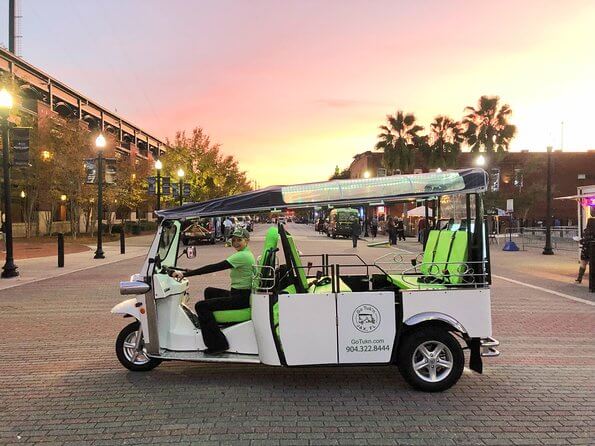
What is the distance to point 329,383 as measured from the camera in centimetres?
558

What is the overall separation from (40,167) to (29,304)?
26667mm

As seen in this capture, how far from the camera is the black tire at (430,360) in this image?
16.9ft

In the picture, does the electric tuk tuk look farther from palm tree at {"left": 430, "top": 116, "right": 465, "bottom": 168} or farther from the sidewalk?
palm tree at {"left": 430, "top": 116, "right": 465, "bottom": 168}

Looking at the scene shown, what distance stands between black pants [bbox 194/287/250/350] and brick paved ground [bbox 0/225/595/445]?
1.61 feet

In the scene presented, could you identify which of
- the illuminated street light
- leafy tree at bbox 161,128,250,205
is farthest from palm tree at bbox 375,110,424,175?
the illuminated street light

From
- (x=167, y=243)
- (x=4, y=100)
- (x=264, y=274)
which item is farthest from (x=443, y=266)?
(x=4, y=100)

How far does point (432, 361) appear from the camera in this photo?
5.22m

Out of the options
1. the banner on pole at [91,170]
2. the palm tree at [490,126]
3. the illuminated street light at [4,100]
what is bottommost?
the banner on pole at [91,170]

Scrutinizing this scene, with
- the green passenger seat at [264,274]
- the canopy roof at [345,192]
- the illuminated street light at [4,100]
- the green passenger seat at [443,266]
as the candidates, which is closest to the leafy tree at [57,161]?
the illuminated street light at [4,100]

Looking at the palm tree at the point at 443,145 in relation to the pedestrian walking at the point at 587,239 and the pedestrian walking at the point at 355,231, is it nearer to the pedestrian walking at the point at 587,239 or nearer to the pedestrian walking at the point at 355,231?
the pedestrian walking at the point at 355,231

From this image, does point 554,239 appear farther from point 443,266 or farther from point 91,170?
point 443,266

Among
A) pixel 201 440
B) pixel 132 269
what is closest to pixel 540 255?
pixel 132 269

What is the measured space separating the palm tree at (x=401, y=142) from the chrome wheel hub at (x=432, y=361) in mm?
45956

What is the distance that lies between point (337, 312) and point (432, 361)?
43.8 inches
